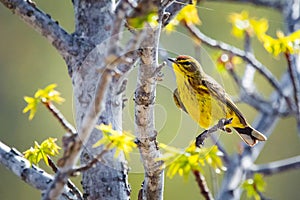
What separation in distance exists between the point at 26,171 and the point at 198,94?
389 millimetres

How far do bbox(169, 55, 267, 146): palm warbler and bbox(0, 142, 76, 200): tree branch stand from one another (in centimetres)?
32

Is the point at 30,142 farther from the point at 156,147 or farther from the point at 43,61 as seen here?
the point at 156,147

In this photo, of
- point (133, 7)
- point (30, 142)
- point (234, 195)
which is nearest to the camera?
point (133, 7)

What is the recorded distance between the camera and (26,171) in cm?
150

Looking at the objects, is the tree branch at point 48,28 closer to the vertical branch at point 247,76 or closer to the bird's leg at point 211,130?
the bird's leg at point 211,130

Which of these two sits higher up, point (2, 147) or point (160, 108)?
point (2, 147)

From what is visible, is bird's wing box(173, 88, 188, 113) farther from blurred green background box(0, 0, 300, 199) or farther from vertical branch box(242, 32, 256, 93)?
blurred green background box(0, 0, 300, 199)

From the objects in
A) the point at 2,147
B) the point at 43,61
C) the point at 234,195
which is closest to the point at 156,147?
the point at 2,147

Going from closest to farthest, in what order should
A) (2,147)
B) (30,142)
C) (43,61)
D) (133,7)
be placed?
(133,7)
(2,147)
(30,142)
(43,61)

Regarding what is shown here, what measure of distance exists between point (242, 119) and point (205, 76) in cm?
22

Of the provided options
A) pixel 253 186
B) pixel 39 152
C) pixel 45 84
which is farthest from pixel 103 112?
pixel 45 84

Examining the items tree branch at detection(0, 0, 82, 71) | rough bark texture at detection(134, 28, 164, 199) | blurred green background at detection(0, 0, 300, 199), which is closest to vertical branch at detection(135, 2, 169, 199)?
rough bark texture at detection(134, 28, 164, 199)

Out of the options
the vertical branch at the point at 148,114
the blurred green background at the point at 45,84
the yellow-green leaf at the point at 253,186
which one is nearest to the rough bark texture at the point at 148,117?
the vertical branch at the point at 148,114

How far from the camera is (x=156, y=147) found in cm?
140
